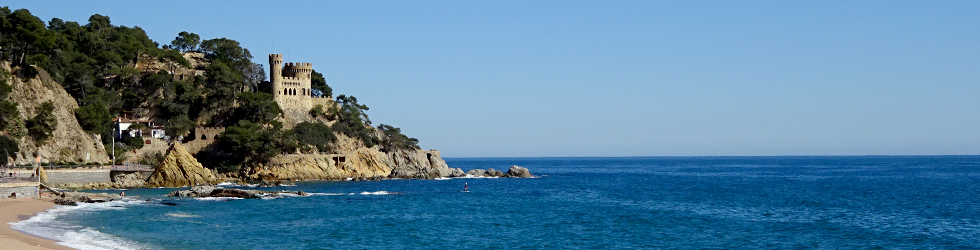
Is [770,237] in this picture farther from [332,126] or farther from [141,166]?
[332,126]

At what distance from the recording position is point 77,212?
37.8 meters

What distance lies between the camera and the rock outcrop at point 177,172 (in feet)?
196

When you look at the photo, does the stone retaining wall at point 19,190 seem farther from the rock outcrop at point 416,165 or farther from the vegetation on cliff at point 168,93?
the rock outcrop at point 416,165

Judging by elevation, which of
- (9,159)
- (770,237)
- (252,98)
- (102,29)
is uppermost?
(102,29)

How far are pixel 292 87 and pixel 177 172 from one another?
23.3 meters

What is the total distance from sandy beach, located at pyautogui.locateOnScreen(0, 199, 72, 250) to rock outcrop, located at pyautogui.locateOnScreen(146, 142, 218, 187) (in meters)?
18.5

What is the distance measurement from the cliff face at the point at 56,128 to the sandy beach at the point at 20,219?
1884 centimetres

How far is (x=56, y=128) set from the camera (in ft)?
196

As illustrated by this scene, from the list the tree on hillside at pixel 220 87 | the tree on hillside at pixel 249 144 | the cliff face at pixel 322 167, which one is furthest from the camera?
the tree on hillside at pixel 220 87

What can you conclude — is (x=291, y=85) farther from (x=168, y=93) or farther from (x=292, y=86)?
(x=168, y=93)

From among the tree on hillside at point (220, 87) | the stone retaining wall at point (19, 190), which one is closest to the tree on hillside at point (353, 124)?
→ the tree on hillside at point (220, 87)

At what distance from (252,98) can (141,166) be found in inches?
605

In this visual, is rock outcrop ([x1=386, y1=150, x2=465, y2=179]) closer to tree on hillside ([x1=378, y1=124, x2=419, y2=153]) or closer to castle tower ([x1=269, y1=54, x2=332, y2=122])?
tree on hillside ([x1=378, y1=124, x2=419, y2=153])

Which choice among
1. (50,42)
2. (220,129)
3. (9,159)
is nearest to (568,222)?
(9,159)
